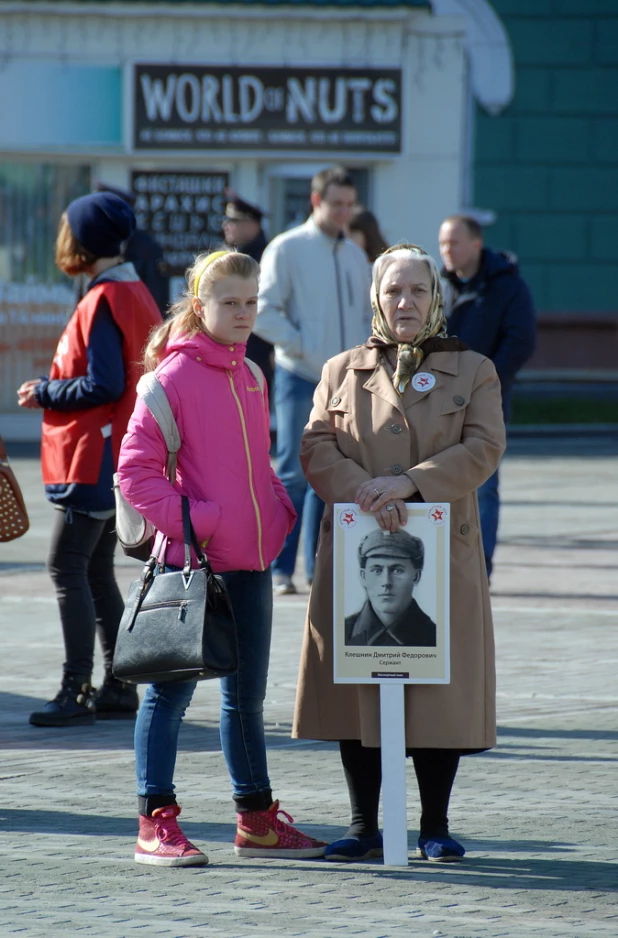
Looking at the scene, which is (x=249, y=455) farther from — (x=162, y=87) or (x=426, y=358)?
(x=162, y=87)

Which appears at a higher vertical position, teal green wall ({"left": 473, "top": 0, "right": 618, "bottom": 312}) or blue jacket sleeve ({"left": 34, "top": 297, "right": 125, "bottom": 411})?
teal green wall ({"left": 473, "top": 0, "right": 618, "bottom": 312})

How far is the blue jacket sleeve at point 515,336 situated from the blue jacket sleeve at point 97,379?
2.74 m

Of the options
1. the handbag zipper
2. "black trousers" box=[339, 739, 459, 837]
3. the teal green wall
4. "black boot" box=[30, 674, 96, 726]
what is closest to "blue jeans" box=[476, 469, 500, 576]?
"black boot" box=[30, 674, 96, 726]

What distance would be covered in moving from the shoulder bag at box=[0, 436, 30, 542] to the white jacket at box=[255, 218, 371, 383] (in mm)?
3610

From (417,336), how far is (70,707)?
93.0 inches

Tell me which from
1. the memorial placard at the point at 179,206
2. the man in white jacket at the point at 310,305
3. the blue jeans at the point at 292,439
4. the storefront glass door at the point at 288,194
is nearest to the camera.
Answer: the man in white jacket at the point at 310,305

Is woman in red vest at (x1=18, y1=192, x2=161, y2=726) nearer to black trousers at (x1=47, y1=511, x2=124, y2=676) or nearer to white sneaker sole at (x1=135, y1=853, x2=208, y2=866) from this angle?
black trousers at (x1=47, y1=511, x2=124, y2=676)

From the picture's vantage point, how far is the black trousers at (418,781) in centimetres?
469

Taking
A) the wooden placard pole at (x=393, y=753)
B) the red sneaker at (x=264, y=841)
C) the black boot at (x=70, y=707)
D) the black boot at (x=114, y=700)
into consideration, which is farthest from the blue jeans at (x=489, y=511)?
the wooden placard pole at (x=393, y=753)

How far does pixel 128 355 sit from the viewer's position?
6.20 m

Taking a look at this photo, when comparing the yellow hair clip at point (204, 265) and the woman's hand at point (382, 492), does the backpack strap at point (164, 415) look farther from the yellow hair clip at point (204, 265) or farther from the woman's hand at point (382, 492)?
the woman's hand at point (382, 492)

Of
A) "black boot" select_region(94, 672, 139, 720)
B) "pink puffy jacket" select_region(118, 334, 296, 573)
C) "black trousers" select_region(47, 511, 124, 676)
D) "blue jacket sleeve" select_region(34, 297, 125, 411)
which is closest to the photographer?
"pink puffy jacket" select_region(118, 334, 296, 573)

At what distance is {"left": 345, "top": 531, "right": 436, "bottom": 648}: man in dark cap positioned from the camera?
4.57 meters

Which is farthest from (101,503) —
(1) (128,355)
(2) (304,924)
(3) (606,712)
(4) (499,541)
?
(4) (499,541)
